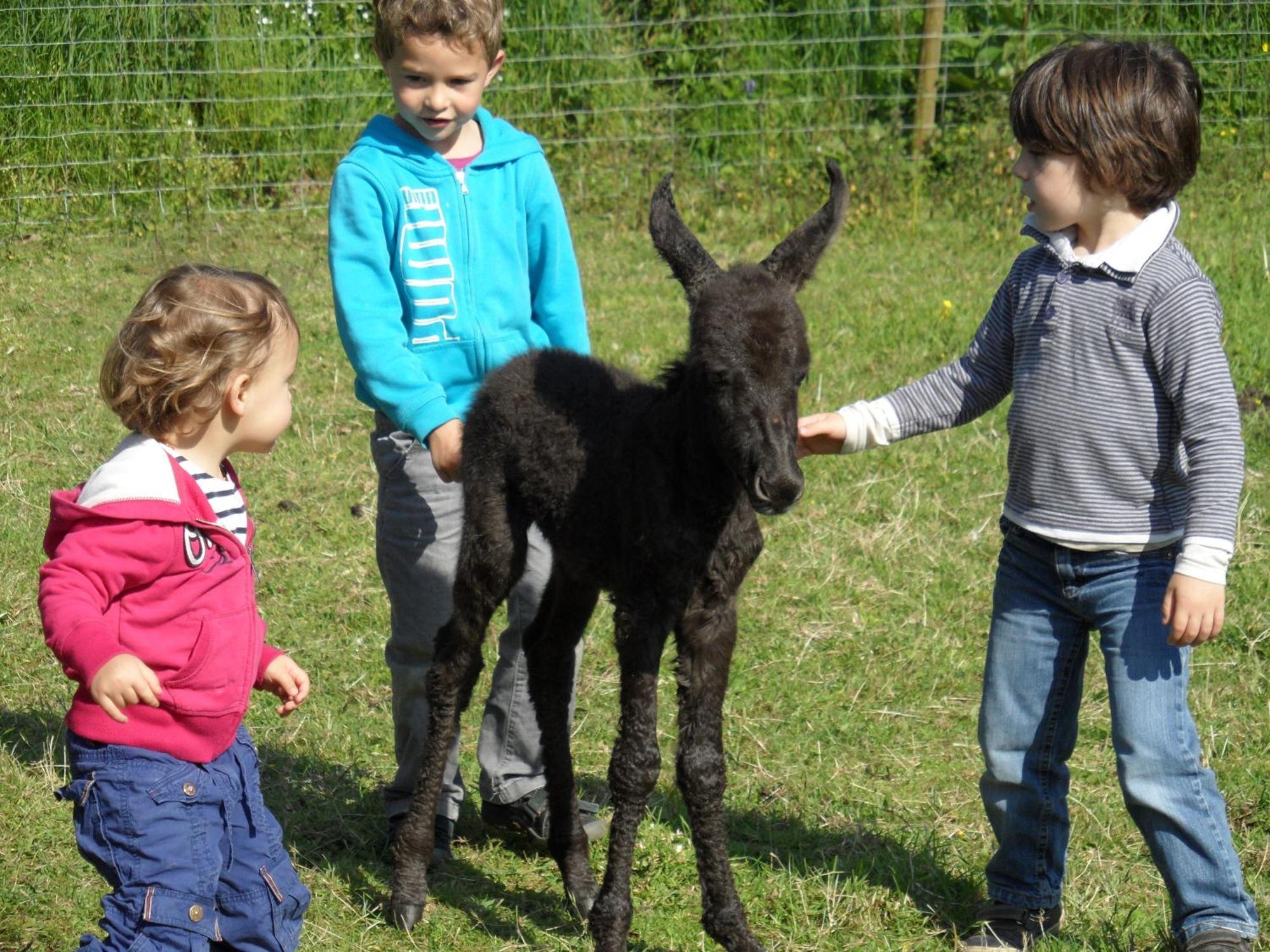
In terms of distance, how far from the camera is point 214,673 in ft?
9.77

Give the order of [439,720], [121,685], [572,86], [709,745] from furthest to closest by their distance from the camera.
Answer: [572,86]
[439,720]
[709,745]
[121,685]

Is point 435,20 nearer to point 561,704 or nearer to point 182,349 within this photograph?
point 182,349

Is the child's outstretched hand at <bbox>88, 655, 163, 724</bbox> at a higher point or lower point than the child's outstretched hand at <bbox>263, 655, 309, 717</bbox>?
higher

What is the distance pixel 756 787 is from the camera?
4.86 meters

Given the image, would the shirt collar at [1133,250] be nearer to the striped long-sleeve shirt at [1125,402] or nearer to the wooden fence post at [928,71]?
the striped long-sleeve shirt at [1125,402]

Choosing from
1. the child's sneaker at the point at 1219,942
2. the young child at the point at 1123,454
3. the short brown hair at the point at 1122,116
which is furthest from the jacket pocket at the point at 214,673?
the child's sneaker at the point at 1219,942

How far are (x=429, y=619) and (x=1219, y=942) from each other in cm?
246

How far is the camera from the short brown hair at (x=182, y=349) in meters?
3.02

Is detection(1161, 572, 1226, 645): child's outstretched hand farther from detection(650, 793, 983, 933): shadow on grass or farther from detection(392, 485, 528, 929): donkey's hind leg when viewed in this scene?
detection(392, 485, 528, 929): donkey's hind leg

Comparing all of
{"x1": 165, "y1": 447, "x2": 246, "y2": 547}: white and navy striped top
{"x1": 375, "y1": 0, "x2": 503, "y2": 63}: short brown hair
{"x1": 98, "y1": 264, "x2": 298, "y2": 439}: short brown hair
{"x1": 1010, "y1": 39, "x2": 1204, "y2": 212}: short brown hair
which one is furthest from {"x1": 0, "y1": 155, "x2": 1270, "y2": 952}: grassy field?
{"x1": 375, "y1": 0, "x2": 503, "y2": 63}: short brown hair

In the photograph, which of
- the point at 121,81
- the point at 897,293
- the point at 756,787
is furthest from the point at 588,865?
the point at 121,81

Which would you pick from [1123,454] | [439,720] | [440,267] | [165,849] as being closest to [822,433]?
[1123,454]

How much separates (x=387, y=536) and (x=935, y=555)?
9.50 feet

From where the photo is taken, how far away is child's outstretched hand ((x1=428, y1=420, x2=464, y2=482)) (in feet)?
13.5
